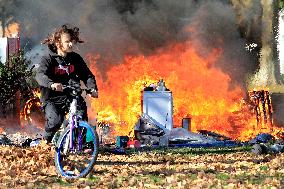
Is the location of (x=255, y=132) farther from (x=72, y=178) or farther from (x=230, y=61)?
(x=72, y=178)

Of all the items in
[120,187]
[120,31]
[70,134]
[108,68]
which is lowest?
[120,187]

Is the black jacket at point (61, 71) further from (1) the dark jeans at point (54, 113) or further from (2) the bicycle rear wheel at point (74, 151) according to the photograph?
(2) the bicycle rear wheel at point (74, 151)

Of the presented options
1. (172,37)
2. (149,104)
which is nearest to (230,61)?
(172,37)

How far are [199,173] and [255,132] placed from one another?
41.8 feet

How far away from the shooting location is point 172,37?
78.0 feet

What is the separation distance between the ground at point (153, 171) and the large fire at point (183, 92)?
27.8ft

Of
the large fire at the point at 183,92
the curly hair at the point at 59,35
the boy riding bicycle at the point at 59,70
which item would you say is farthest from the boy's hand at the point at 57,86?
the large fire at the point at 183,92

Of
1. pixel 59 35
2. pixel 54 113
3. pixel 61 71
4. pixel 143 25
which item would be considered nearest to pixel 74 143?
pixel 54 113

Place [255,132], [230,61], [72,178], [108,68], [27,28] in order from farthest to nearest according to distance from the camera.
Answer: [27,28]
[230,61]
[108,68]
[255,132]
[72,178]

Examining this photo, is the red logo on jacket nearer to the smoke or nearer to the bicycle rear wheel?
the bicycle rear wheel

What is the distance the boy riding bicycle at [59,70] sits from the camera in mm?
8594

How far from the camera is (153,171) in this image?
354 inches

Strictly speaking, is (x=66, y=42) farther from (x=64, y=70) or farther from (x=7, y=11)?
(x=7, y=11)

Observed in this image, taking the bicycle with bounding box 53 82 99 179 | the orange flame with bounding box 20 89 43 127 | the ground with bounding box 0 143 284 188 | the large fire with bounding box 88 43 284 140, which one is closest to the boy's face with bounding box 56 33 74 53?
the bicycle with bounding box 53 82 99 179
